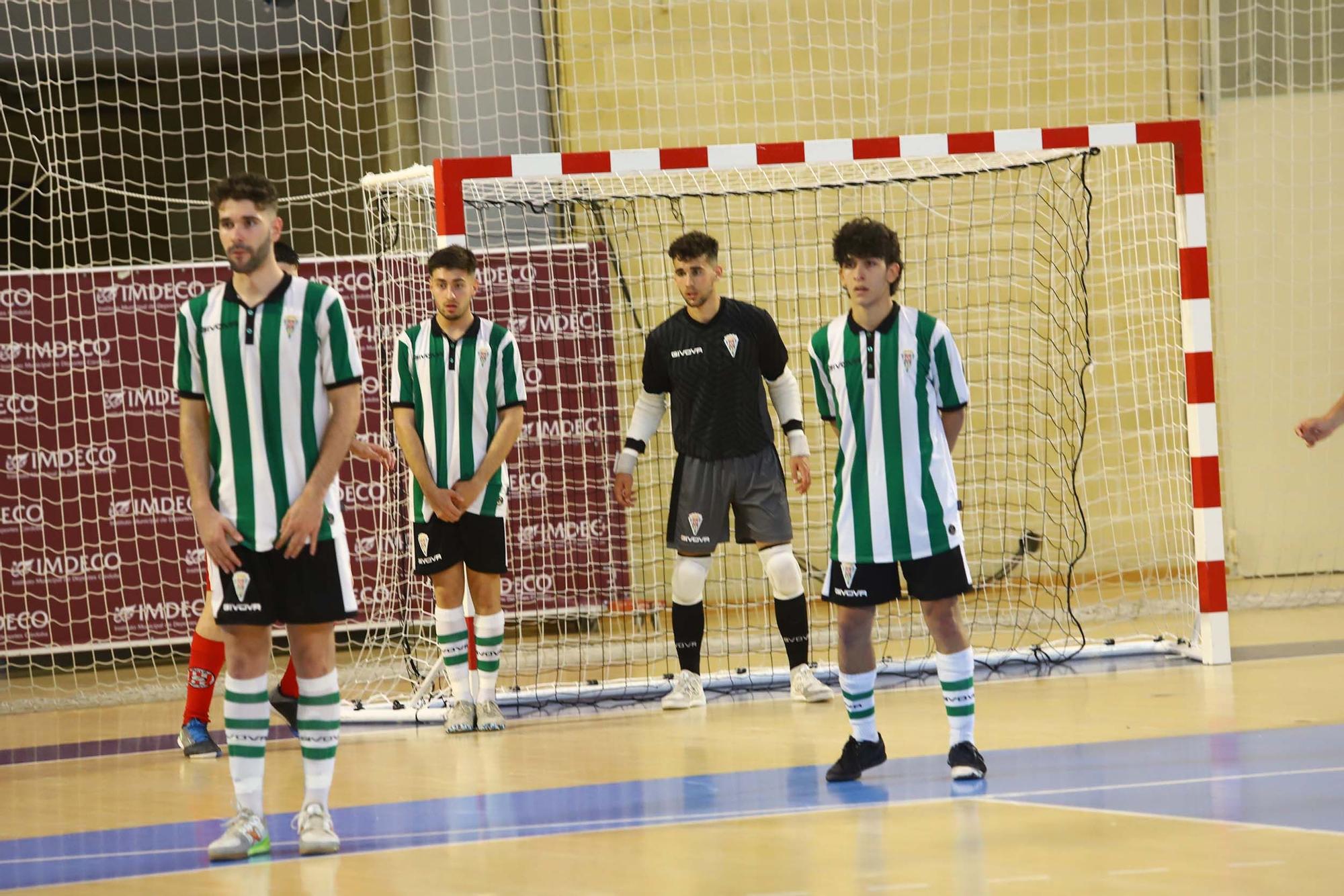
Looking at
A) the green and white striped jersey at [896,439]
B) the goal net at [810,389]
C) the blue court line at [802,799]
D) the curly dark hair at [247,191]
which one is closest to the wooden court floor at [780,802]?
the blue court line at [802,799]

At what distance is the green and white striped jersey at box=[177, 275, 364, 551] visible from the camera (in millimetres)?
4223

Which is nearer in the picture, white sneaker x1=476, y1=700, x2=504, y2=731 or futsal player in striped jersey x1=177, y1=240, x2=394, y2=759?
futsal player in striped jersey x1=177, y1=240, x2=394, y2=759

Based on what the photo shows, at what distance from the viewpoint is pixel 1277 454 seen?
10.8 meters

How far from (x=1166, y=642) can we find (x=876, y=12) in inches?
197

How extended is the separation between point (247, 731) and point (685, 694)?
276 centimetres

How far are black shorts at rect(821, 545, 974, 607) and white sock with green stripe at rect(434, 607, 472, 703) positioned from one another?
1.96m

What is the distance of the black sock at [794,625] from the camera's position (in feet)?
22.3

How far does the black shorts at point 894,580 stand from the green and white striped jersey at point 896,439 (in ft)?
0.12

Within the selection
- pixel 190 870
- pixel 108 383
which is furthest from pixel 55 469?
pixel 190 870

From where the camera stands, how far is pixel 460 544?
6.30m

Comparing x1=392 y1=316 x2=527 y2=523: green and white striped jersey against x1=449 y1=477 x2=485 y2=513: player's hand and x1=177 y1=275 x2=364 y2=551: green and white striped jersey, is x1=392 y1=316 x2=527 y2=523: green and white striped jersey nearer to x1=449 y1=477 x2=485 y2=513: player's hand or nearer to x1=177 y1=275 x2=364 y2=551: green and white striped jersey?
x1=449 y1=477 x2=485 y2=513: player's hand

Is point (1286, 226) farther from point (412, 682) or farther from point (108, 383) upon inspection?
point (108, 383)

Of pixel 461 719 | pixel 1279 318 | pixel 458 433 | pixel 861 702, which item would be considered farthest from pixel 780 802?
pixel 1279 318

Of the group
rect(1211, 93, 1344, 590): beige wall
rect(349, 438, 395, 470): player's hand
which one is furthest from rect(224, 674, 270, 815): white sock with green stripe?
rect(1211, 93, 1344, 590): beige wall
